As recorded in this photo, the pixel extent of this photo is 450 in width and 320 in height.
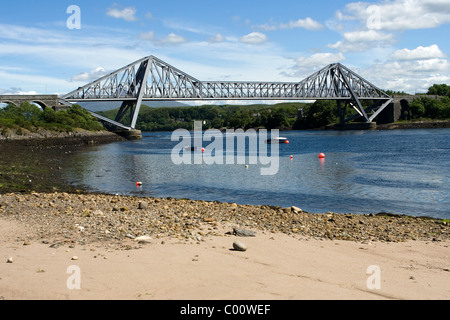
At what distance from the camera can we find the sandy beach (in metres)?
7.54

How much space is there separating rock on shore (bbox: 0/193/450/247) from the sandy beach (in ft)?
0.35

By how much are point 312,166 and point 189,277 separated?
35.0m

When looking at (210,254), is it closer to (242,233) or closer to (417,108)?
(242,233)

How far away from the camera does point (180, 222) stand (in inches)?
528

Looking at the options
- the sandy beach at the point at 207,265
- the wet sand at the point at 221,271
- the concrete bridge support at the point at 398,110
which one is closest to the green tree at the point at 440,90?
the concrete bridge support at the point at 398,110

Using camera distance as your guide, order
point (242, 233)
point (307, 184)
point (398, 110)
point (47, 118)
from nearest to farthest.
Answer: point (242, 233) → point (307, 184) → point (47, 118) → point (398, 110)

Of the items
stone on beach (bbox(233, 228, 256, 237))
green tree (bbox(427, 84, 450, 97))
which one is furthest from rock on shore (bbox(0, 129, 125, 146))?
green tree (bbox(427, 84, 450, 97))

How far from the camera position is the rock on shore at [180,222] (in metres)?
11.7

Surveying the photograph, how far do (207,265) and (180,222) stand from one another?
4.55 meters

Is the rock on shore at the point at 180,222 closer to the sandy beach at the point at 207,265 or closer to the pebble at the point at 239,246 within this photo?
the sandy beach at the point at 207,265

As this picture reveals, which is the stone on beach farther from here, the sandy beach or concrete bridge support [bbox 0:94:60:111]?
concrete bridge support [bbox 0:94:60:111]

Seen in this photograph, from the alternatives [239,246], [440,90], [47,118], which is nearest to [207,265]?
[239,246]
